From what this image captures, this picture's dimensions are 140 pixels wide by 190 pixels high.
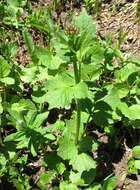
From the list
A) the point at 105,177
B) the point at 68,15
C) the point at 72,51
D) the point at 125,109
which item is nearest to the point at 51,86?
the point at 72,51

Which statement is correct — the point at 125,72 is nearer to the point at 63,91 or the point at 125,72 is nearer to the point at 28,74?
the point at 28,74

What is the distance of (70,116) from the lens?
3232 millimetres

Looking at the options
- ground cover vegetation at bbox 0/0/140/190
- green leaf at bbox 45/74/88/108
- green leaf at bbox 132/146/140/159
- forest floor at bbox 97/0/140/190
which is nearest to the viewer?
green leaf at bbox 45/74/88/108

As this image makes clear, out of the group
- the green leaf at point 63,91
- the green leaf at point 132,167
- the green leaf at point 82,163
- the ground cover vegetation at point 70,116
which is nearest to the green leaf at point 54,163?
the ground cover vegetation at point 70,116

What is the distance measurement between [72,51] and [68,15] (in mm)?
1611

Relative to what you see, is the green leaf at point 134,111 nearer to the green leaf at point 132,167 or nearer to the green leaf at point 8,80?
the green leaf at point 132,167

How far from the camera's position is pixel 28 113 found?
291 centimetres

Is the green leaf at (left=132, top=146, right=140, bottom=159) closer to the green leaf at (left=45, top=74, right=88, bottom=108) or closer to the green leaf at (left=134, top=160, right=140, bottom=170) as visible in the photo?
the green leaf at (left=134, top=160, right=140, bottom=170)

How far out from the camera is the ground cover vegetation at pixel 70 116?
2.47 meters

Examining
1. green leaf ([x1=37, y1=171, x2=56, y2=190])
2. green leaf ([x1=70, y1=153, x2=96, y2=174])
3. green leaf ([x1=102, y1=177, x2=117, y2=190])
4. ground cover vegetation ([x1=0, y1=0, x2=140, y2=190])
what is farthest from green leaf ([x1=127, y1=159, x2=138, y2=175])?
green leaf ([x1=37, y1=171, x2=56, y2=190])

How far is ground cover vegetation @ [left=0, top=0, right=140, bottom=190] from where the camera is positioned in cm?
247

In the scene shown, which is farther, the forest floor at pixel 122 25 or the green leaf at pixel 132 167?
the forest floor at pixel 122 25

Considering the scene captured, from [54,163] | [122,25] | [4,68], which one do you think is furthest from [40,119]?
[122,25]

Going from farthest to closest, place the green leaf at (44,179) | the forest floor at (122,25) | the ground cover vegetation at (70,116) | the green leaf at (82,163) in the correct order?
the forest floor at (122,25), the green leaf at (44,179), the green leaf at (82,163), the ground cover vegetation at (70,116)
